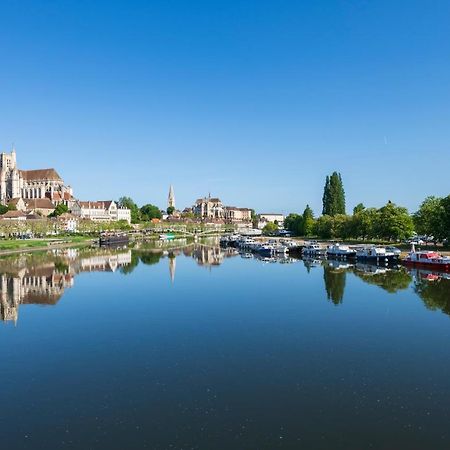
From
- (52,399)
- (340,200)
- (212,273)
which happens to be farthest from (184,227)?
(52,399)

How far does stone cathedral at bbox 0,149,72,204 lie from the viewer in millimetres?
148750

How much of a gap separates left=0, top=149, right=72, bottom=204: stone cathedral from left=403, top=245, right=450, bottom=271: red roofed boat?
12316cm

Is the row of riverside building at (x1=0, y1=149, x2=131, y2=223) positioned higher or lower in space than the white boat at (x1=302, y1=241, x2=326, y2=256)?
higher

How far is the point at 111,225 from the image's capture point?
441 ft

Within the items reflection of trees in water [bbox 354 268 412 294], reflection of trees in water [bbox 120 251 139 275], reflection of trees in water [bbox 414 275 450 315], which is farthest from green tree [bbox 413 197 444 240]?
reflection of trees in water [bbox 120 251 139 275]

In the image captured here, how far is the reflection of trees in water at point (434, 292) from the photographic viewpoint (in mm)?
27766

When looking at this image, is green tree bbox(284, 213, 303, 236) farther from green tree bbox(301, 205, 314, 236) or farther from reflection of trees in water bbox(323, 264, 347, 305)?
reflection of trees in water bbox(323, 264, 347, 305)

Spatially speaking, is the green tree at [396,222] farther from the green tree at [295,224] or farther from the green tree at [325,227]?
the green tree at [295,224]

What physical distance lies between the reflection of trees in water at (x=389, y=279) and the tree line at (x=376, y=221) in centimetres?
1557

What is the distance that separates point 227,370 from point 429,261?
3596 cm

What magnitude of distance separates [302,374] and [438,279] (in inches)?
1105

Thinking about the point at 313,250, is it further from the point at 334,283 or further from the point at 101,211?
the point at 101,211

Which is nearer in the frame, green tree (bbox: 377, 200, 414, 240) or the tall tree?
green tree (bbox: 377, 200, 414, 240)

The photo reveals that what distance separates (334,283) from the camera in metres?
37.7
